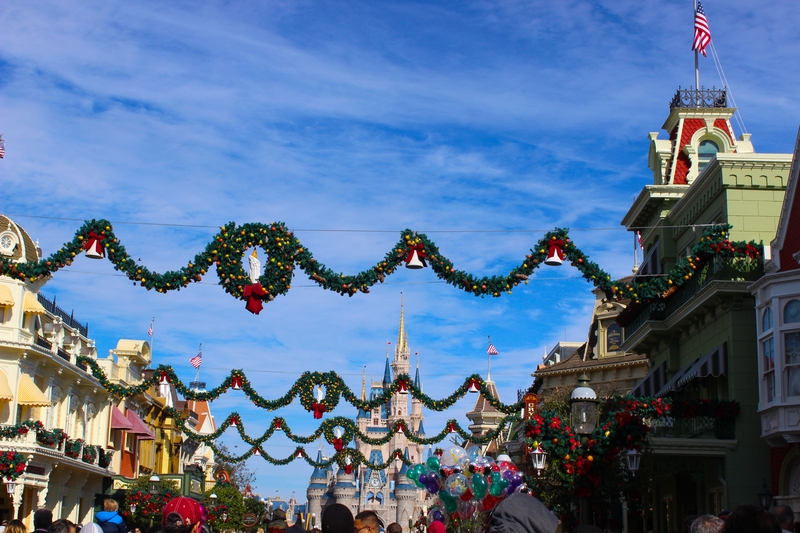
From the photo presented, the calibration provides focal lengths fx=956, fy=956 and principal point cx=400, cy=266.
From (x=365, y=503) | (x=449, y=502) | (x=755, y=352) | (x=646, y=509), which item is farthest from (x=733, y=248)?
(x=365, y=503)

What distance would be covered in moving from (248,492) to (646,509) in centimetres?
5266

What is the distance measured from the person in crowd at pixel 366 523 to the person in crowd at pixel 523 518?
2059mm

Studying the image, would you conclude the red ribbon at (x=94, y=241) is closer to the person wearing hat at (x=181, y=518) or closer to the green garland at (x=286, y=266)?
the green garland at (x=286, y=266)

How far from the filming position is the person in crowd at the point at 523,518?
411 centimetres

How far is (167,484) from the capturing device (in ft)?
141

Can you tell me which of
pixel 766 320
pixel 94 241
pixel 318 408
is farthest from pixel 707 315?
pixel 94 241

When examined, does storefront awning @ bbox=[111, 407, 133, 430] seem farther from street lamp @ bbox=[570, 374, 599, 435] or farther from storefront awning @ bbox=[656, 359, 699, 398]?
street lamp @ bbox=[570, 374, 599, 435]

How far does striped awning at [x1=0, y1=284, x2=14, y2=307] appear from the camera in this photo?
102ft

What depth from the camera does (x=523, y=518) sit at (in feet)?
13.5

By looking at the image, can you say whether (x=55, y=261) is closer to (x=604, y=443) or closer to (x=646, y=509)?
(x=604, y=443)

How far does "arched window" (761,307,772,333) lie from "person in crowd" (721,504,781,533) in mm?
15609

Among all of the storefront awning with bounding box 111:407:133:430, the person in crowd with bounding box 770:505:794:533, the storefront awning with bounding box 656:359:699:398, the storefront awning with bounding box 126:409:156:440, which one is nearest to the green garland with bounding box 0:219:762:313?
the storefront awning with bounding box 656:359:699:398

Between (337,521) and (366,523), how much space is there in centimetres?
45

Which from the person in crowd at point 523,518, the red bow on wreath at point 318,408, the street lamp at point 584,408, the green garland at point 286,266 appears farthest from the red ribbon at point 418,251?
the person in crowd at point 523,518
